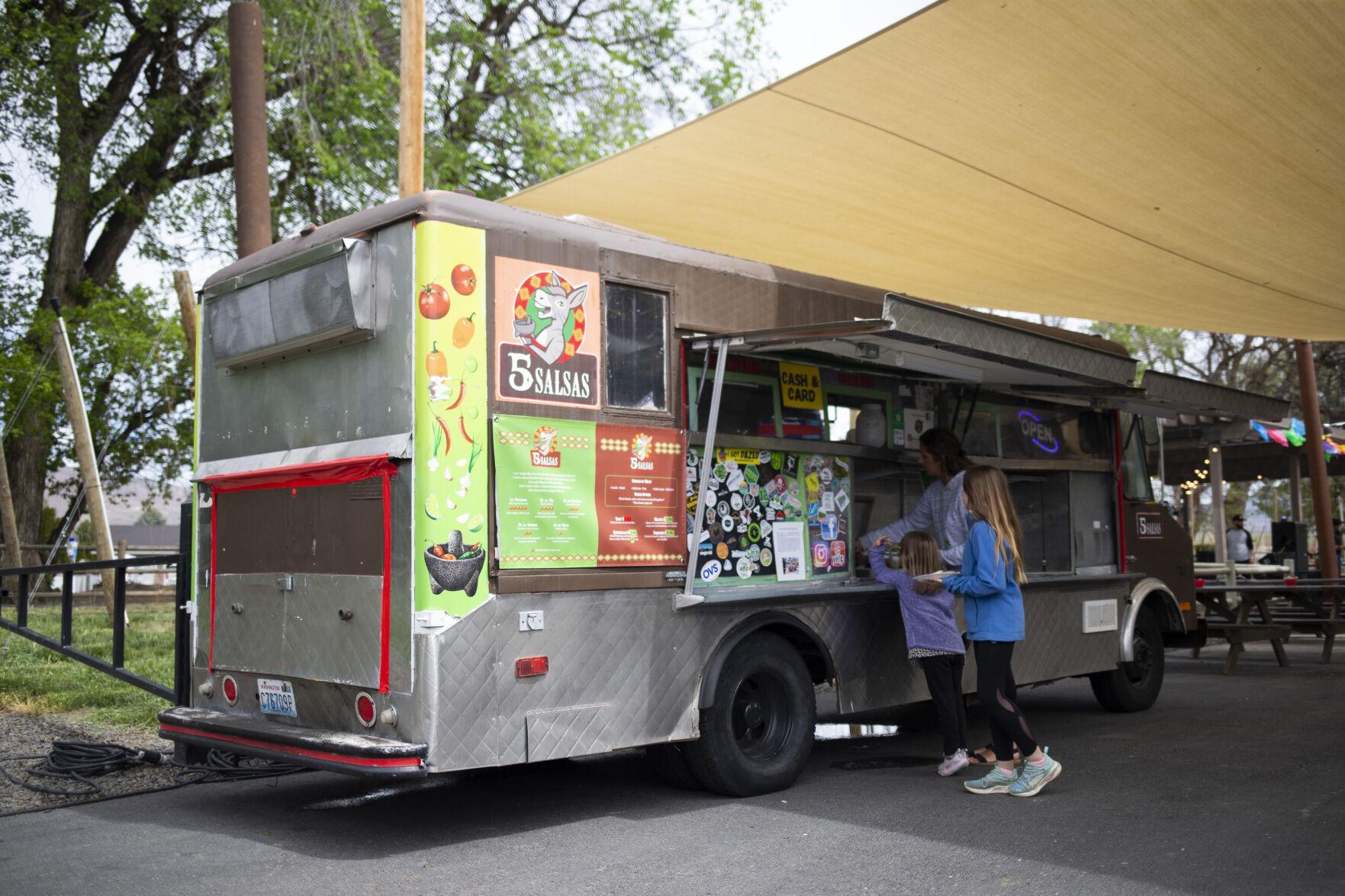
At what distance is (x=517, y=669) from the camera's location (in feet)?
18.3

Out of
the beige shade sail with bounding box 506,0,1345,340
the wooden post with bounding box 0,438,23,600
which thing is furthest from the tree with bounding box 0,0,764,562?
the beige shade sail with bounding box 506,0,1345,340

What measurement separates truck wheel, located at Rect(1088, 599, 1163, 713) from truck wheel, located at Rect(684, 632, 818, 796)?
3.62 m

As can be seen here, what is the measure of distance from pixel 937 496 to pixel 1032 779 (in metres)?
1.85

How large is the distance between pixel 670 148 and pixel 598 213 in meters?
1.52

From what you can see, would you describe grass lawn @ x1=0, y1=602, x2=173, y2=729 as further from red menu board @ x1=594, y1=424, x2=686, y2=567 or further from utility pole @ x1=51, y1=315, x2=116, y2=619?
red menu board @ x1=594, y1=424, x2=686, y2=567

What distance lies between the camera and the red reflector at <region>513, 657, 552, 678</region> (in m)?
5.59

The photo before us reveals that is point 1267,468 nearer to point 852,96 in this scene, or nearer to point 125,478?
point 852,96

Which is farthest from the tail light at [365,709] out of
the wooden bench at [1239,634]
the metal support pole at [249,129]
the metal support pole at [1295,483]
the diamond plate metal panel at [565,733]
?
the metal support pole at [1295,483]

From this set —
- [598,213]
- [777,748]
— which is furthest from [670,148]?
[777,748]

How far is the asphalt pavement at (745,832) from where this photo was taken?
493 cm

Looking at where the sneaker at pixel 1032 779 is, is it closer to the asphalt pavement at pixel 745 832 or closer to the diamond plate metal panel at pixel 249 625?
the asphalt pavement at pixel 745 832

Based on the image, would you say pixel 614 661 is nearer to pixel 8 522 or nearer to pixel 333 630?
pixel 333 630

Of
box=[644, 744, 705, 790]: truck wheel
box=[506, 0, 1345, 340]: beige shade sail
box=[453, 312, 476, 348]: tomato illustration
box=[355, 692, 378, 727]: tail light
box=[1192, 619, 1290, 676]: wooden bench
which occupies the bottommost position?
box=[644, 744, 705, 790]: truck wheel

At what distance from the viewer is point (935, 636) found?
23.2ft
